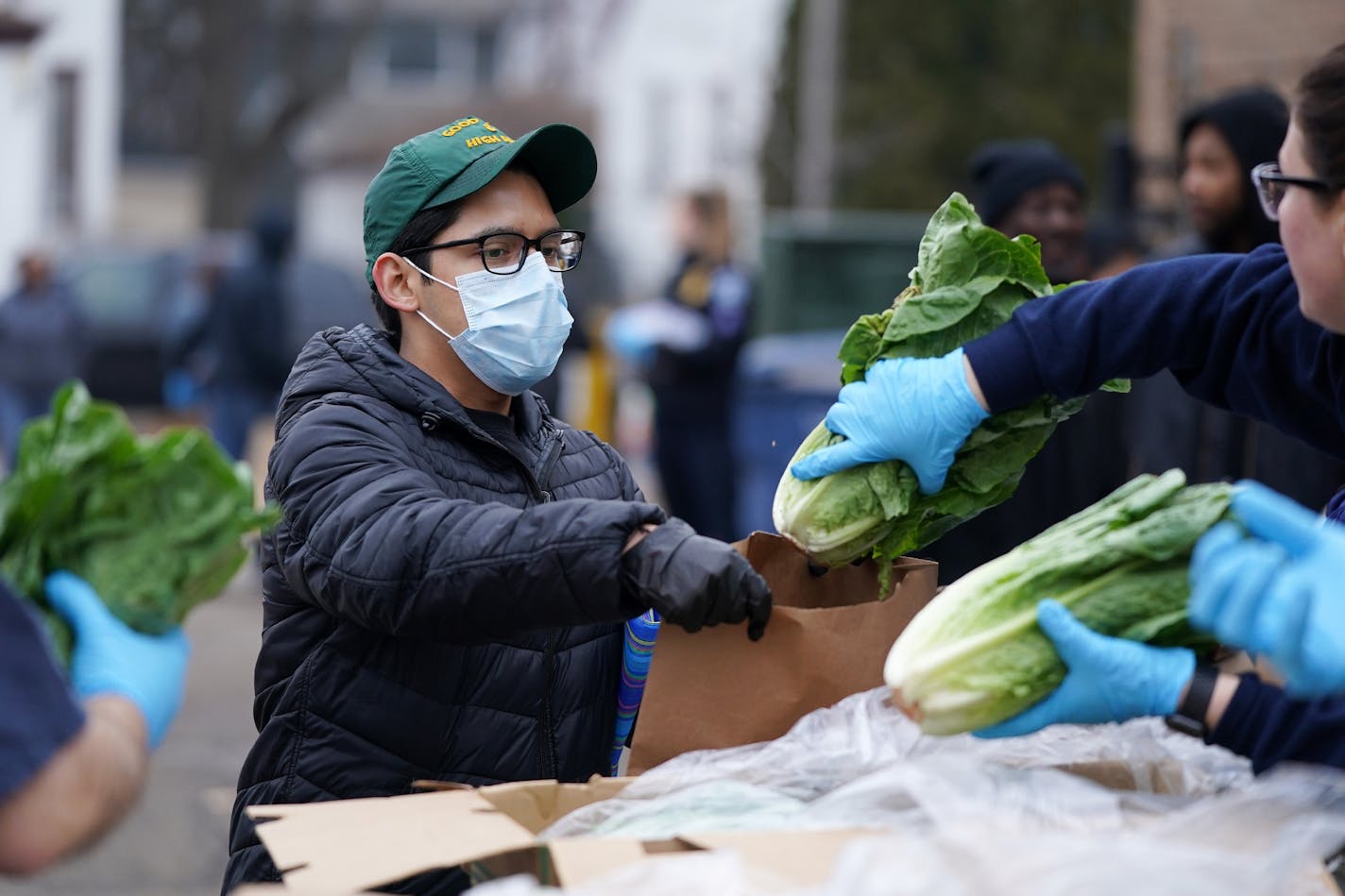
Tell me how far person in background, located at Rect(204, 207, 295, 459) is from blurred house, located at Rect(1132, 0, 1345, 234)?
223 inches

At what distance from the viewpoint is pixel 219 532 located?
1996mm

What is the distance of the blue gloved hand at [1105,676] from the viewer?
6.78ft

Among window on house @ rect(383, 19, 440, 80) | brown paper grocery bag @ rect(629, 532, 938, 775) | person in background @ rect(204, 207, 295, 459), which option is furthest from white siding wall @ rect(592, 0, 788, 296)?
brown paper grocery bag @ rect(629, 532, 938, 775)

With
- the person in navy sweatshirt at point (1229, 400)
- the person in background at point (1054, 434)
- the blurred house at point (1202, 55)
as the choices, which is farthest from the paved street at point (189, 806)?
the blurred house at point (1202, 55)

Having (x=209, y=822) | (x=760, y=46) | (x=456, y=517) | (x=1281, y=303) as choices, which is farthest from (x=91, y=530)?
(x=760, y=46)

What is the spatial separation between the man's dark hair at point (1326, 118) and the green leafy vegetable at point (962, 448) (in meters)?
0.59

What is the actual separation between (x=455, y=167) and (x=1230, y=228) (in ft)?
11.0

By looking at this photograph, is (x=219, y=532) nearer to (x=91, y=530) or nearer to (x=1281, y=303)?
(x=91, y=530)

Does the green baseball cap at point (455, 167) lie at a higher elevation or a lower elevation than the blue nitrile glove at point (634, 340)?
higher

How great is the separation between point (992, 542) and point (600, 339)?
11.8m

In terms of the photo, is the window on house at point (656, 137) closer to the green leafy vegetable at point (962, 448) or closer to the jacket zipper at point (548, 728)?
the green leafy vegetable at point (962, 448)

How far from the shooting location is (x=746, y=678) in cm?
244

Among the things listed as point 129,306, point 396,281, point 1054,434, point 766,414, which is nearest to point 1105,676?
point 396,281

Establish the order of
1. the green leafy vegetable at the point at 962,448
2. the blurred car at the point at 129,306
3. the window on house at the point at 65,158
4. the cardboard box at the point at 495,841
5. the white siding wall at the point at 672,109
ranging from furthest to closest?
the white siding wall at the point at 672,109 → the window on house at the point at 65,158 → the blurred car at the point at 129,306 → the green leafy vegetable at the point at 962,448 → the cardboard box at the point at 495,841
